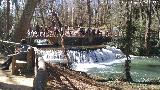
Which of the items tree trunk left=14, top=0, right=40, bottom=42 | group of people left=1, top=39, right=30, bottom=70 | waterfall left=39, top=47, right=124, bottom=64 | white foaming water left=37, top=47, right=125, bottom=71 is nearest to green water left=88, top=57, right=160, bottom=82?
white foaming water left=37, top=47, right=125, bottom=71

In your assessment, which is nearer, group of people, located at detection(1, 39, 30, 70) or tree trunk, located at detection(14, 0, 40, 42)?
tree trunk, located at detection(14, 0, 40, 42)

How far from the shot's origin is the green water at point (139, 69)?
86.1 ft

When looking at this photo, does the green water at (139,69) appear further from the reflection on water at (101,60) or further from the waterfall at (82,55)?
the waterfall at (82,55)

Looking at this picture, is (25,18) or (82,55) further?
(82,55)

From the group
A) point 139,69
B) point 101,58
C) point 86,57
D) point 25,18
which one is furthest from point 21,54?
point 101,58

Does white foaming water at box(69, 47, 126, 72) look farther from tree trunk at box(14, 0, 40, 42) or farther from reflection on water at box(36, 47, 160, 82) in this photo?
tree trunk at box(14, 0, 40, 42)

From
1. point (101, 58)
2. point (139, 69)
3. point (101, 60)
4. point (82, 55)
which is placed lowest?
point (139, 69)

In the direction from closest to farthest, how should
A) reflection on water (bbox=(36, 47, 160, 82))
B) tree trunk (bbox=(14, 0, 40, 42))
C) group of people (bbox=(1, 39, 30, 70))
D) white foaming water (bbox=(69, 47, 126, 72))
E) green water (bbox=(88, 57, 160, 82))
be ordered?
1. tree trunk (bbox=(14, 0, 40, 42))
2. group of people (bbox=(1, 39, 30, 70))
3. green water (bbox=(88, 57, 160, 82))
4. reflection on water (bbox=(36, 47, 160, 82))
5. white foaming water (bbox=(69, 47, 126, 72))

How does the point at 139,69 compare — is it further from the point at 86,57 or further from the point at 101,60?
the point at 86,57

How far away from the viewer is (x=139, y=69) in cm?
3067

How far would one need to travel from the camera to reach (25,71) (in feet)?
45.9

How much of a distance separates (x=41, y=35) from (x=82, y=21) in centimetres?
3833

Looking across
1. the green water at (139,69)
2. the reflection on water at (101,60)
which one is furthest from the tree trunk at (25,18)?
the reflection on water at (101,60)

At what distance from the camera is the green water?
86.1 ft
